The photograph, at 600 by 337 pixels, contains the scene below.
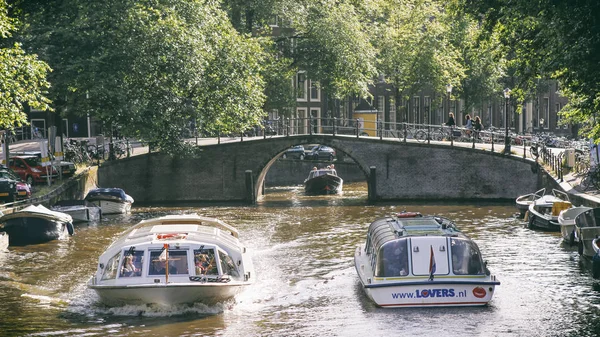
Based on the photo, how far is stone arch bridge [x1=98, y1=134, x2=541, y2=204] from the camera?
166ft

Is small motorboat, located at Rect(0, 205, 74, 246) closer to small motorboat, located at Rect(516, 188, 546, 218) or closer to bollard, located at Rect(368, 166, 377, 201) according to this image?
small motorboat, located at Rect(516, 188, 546, 218)

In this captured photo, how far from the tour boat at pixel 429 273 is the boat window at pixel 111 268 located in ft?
19.3

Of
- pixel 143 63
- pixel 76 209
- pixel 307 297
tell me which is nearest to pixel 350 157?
pixel 143 63

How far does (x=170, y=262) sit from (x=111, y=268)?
→ 149 cm

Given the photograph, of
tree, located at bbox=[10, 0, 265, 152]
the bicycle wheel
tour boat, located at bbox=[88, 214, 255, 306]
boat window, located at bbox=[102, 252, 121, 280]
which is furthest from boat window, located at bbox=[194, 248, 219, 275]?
the bicycle wheel

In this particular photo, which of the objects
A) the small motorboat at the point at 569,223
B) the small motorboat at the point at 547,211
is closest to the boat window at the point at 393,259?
the small motorboat at the point at 569,223

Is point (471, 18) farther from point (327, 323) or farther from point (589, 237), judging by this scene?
point (327, 323)

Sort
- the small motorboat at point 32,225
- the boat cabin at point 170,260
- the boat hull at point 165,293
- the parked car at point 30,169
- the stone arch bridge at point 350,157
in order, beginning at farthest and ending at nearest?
the stone arch bridge at point 350,157 < the parked car at point 30,169 < the small motorboat at point 32,225 < the boat cabin at point 170,260 < the boat hull at point 165,293

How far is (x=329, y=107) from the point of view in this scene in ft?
249

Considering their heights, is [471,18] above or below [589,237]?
above

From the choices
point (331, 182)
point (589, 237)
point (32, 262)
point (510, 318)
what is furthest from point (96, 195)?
point (510, 318)

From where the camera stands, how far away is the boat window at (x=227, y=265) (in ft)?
79.5

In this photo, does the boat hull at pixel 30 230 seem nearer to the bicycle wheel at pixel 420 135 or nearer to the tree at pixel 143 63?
the tree at pixel 143 63

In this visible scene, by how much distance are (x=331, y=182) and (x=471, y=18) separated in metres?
27.6
